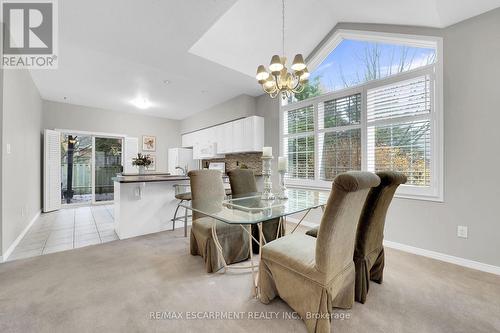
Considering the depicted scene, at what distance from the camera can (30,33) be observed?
2736 mm

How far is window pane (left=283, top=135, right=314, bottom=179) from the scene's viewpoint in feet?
13.1

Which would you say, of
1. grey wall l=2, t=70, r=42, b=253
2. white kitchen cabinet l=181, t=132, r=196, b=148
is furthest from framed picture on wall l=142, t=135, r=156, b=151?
grey wall l=2, t=70, r=42, b=253

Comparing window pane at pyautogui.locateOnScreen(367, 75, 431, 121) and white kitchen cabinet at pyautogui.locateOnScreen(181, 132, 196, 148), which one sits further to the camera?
white kitchen cabinet at pyautogui.locateOnScreen(181, 132, 196, 148)

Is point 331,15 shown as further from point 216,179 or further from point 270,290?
point 270,290

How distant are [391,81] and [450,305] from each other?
8.57 ft

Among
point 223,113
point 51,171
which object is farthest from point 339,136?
point 51,171

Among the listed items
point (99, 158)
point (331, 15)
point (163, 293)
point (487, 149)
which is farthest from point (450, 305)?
point (99, 158)

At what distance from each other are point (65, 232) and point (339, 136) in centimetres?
479

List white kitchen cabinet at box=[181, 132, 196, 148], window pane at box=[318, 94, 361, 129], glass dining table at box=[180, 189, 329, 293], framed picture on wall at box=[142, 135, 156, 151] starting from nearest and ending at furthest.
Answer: glass dining table at box=[180, 189, 329, 293] < window pane at box=[318, 94, 361, 129] < white kitchen cabinet at box=[181, 132, 196, 148] < framed picture on wall at box=[142, 135, 156, 151]

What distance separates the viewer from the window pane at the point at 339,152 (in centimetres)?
333

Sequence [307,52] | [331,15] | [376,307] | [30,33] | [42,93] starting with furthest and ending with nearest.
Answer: [42,93] → [307,52] → [331,15] → [30,33] → [376,307]

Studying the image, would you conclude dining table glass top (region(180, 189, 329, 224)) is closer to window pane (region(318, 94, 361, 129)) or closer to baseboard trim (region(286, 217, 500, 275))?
baseboard trim (region(286, 217, 500, 275))

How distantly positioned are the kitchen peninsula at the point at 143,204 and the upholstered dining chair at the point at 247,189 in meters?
1.18

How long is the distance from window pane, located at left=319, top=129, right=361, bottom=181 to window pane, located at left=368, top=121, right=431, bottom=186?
211mm
